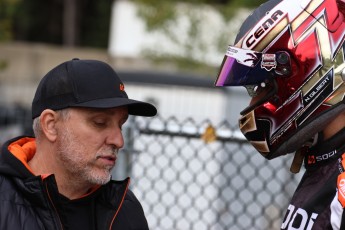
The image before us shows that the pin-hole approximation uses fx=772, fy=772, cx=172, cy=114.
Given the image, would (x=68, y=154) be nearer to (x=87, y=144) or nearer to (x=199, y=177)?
(x=87, y=144)

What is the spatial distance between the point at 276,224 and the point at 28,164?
236 centimetres

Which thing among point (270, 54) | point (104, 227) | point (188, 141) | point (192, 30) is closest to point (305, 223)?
point (270, 54)

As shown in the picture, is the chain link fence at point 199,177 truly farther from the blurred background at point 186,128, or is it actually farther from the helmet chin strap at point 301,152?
the helmet chin strap at point 301,152

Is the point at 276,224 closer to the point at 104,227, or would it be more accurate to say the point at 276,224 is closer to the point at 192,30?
the point at 104,227

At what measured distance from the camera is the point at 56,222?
9.55 ft

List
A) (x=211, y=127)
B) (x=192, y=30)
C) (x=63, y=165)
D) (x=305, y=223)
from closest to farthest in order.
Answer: (x=305, y=223), (x=63, y=165), (x=211, y=127), (x=192, y=30)

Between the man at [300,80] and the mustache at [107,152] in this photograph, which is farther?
the mustache at [107,152]

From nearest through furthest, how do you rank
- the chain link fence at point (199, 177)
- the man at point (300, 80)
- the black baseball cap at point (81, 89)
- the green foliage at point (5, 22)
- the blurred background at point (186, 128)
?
the man at point (300, 80) → the black baseball cap at point (81, 89) → the chain link fence at point (199, 177) → the blurred background at point (186, 128) → the green foliage at point (5, 22)

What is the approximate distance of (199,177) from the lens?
526 cm

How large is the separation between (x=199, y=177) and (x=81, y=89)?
2.41m

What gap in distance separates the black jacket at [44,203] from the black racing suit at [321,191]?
71cm

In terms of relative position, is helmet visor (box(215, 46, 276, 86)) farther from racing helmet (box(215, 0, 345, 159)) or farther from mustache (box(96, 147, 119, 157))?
mustache (box(96, 147, 119, 157))

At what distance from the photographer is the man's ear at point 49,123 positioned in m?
2.98

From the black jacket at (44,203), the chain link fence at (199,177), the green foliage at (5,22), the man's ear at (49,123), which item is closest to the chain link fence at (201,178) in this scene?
the chain link fence at (199,177)
